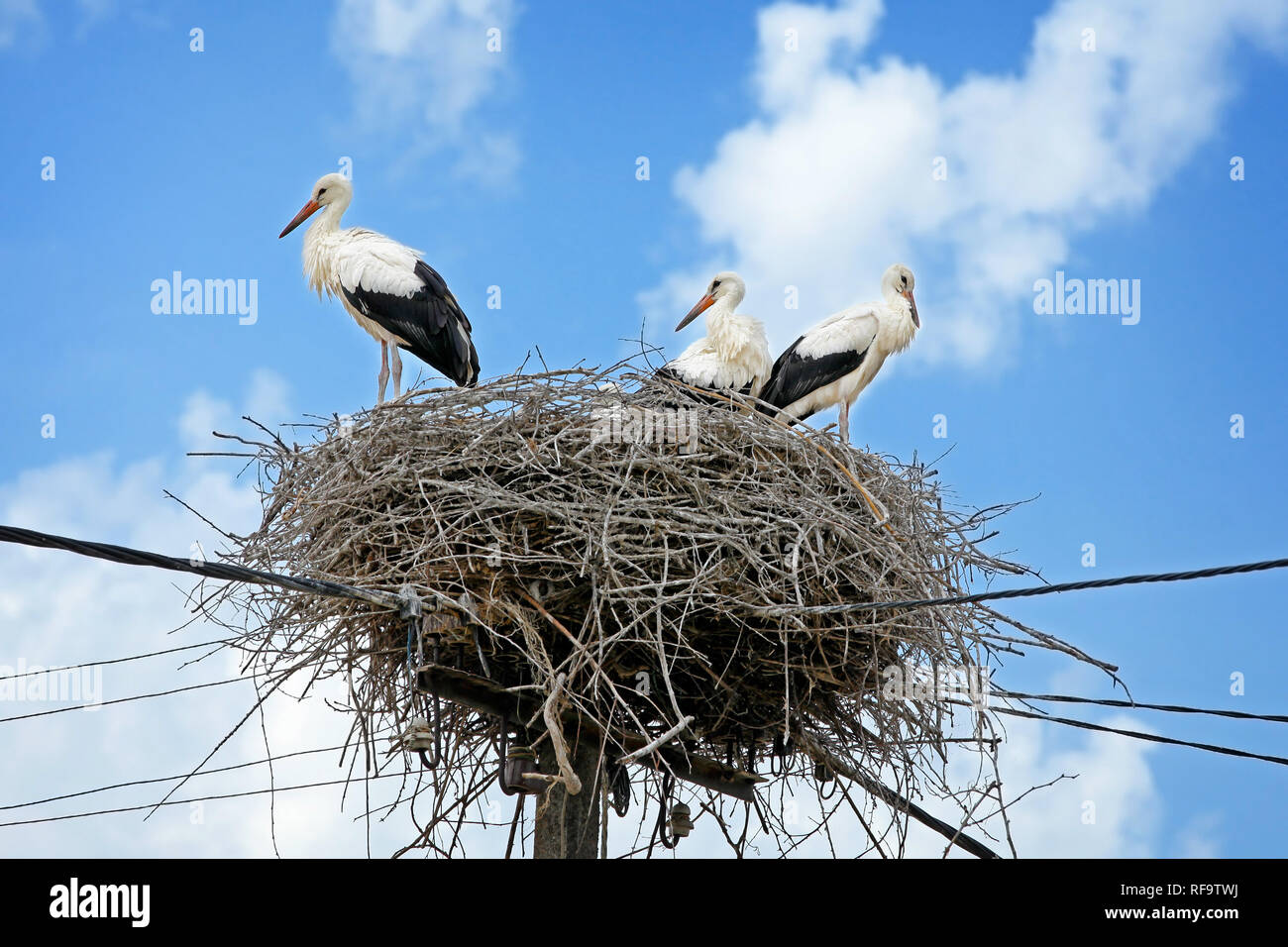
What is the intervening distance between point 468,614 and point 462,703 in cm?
79

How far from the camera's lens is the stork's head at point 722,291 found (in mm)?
8303

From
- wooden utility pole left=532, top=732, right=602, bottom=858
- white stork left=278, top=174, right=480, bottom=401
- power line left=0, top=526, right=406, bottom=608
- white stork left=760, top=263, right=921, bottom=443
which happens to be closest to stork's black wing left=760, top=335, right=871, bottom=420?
white stork left=760, top=263, right=921, bottom=443

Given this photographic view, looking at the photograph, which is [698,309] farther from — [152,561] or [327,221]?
[152,561]

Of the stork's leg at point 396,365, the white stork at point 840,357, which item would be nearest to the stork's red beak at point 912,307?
the white stork at point 840,357

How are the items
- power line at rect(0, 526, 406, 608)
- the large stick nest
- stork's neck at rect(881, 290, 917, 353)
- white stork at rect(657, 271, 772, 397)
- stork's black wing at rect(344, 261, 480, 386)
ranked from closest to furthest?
power line at rect(0, 526, 406, 608) < the large stick nest < stork's black wing at rect(344, 261, 480, 386) < white stork at rect(657, 271, 772, 397) < stork's neck at rect(881, 290, 917, 353)

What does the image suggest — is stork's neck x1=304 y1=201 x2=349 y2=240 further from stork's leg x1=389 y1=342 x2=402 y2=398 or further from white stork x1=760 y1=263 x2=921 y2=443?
white stork x1=760 y1=263 x2=921 y2=443

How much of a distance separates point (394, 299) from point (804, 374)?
7.76ft

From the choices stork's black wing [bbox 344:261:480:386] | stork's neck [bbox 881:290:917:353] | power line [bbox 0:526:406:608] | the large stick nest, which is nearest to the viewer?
power line [bbox 0:526:406:608]

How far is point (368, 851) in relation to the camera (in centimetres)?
433

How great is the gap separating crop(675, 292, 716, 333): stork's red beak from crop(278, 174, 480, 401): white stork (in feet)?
5.01

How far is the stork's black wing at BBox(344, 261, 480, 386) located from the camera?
7.50 meters

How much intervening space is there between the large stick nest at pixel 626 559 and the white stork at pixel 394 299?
2018 millimetres

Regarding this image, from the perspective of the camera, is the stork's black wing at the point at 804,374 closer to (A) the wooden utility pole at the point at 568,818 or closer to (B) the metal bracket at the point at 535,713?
(B) the metal bracket at the point at 535,713

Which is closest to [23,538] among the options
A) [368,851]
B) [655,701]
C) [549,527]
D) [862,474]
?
[368,851]
